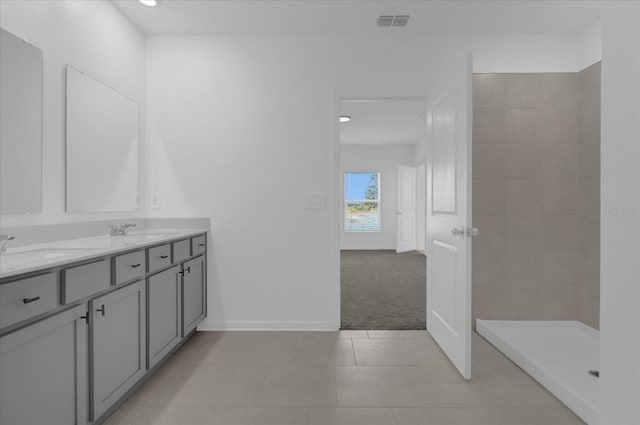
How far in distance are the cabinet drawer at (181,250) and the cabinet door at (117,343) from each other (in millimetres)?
487

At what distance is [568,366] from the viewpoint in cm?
251

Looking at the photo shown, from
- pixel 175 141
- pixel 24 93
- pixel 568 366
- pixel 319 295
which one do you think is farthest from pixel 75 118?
pixel 568 366

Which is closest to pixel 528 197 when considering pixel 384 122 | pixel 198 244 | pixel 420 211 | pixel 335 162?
pixel 335 162

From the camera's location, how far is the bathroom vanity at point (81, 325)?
52.9 inches

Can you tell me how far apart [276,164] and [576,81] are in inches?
104

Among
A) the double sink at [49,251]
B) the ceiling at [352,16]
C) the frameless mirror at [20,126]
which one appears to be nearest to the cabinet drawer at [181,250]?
the double sink at [49,251]

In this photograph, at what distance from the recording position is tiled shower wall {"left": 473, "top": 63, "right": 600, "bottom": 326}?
3240 mm

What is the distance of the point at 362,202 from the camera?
940 centimetres

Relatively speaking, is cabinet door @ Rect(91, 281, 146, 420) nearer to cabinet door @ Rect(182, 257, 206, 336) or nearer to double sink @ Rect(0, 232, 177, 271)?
double sink @ Rect(0, 232, 177, 271)

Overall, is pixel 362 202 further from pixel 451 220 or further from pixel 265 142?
pixel 451 220

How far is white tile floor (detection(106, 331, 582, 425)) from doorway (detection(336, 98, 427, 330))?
2.73 m

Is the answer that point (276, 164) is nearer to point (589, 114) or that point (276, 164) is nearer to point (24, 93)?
point (24, 93)

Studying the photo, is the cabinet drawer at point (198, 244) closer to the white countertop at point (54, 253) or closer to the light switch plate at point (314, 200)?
the white countertop at point (54, 253)

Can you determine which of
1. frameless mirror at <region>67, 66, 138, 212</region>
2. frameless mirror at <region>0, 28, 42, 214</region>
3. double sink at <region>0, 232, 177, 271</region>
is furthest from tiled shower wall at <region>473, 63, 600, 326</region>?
frameless mirror at <region>0, 28, 42, 214</region>
